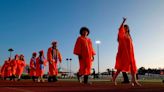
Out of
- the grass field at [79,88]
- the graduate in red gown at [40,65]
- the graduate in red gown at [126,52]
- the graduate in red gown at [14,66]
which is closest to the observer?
the grass field at [79,88]

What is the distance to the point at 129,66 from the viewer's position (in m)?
13.7

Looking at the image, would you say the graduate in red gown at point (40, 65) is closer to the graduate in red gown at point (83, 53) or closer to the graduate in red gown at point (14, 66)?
the graduate in red gown at point (14, 66)

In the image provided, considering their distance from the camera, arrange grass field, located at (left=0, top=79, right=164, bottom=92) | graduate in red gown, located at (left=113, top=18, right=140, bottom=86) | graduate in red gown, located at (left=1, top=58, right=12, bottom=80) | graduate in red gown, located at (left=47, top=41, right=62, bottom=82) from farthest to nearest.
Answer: graduate in red gown, located at (left=1, top=58, right=12, bottom=80) → graduate in red gown, located at (left=47, top=41, right=62, bottom=82) → graduate in red gown, located at (left=113, top=18, right=140, bottom=86) → grass field, located at (left=0, top=79, right=164, bottom=92)

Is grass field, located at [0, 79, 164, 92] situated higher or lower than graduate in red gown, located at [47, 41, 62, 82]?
lower

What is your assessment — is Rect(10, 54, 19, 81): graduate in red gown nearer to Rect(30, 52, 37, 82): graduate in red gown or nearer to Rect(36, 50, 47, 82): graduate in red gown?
Rect(30, 52, 37, 82): graduate in red gown

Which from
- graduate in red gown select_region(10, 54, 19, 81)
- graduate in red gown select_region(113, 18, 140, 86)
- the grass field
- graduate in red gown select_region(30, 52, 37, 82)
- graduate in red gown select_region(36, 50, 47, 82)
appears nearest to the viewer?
the grass field

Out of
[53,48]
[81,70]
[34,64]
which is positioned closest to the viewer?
[81,70]

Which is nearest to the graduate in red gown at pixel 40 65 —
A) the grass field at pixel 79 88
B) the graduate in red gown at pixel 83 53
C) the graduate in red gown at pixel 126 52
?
the graduate in red gown at pixel 83 53

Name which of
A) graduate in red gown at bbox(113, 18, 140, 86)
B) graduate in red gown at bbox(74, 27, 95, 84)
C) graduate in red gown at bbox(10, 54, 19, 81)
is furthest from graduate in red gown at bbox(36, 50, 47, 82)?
graduate in red gown at bbox(113, 18, 140, 86)

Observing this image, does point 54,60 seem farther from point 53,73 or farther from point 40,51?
point 40,51

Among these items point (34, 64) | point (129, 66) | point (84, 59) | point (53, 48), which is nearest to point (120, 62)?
point (129, 66)

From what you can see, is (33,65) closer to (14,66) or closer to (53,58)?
(53,58)

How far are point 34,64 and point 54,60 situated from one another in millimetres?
5281

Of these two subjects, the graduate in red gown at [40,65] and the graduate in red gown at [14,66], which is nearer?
the graduate in red gown at [40,65]
